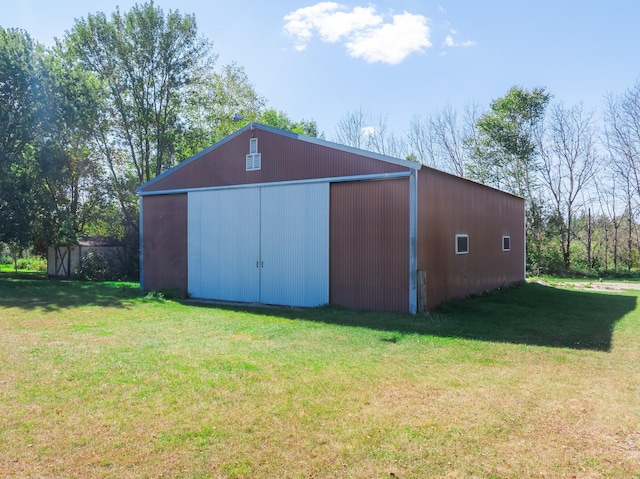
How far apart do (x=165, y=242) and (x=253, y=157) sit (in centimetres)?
393

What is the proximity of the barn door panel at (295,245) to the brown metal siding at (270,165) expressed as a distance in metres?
0.40

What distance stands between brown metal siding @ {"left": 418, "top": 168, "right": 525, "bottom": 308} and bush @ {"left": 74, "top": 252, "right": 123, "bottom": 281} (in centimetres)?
1502

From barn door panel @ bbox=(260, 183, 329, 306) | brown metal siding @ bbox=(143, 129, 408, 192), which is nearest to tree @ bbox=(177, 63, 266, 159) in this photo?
brown metal siding @ bbox=(143, 129, 408, 192)

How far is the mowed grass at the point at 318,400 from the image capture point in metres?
3.00

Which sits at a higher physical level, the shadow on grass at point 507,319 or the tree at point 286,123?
the tree at point 286,123

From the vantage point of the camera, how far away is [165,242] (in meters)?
13.0

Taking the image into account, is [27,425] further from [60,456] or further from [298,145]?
[298,145]

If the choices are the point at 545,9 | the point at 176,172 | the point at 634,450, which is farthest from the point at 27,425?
the point at 545,9

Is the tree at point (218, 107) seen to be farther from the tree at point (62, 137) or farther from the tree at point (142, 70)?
the tree at point (62, 137)

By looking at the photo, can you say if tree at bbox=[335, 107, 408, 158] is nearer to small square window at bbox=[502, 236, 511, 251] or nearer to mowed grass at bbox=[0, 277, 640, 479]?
small square window at bbox=[502, 236, 511, 251]

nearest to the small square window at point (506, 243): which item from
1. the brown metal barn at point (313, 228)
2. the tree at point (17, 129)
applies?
the brown metal barn at point (313, 228)

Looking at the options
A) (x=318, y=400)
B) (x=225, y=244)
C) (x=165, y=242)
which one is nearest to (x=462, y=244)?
(x=225, y=244)

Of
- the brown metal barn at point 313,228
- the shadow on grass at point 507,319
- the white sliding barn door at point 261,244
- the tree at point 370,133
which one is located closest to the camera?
the shadow on grass at point 507,319

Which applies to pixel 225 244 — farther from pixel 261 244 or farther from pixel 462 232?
pixel 462 232
